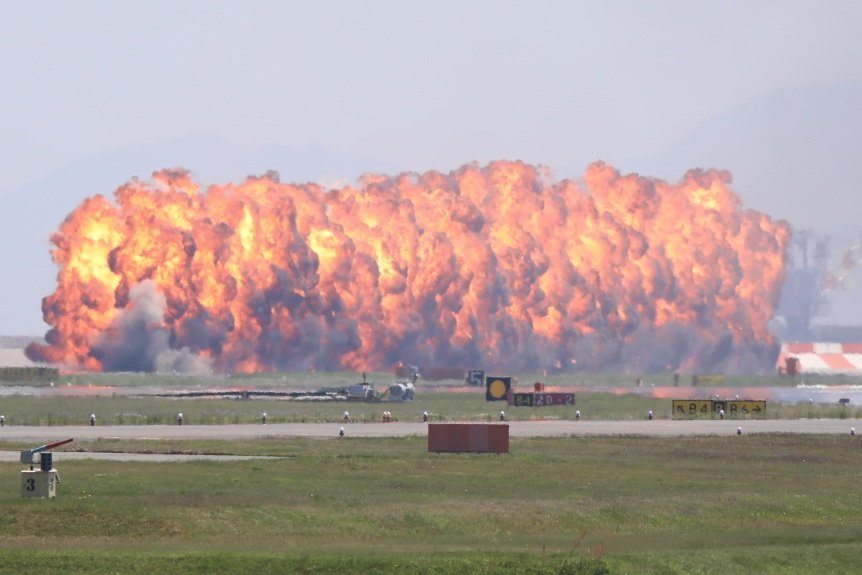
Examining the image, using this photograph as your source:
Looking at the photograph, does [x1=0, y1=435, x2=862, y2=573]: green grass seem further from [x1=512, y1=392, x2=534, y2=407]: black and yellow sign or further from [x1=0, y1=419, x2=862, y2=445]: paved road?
[x1=512, y1=392, x2=534, y2=407]: black and yellow sign

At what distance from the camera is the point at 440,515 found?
5753cm

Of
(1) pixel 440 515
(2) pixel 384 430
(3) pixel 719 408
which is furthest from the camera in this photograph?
(3) pixel 719 408

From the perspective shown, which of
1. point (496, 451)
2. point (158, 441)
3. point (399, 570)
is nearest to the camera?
point (399, 570)

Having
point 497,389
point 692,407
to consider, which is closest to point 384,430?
point 692,407

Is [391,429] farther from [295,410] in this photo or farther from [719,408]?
[719,408]

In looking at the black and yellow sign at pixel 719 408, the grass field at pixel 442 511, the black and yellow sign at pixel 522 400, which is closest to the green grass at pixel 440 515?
the grass field at pixel 442 511

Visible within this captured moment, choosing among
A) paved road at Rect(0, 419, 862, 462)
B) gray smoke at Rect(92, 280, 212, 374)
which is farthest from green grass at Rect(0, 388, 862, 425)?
gray smoke at Rect(92, 280, 212, 374)

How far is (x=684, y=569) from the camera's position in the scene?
4866cm

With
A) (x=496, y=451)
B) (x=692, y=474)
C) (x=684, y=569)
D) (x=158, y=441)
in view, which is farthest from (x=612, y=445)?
(x=684, y=569)

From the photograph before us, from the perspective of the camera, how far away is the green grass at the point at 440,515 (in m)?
48.3

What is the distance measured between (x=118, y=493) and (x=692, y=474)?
26.3 meters

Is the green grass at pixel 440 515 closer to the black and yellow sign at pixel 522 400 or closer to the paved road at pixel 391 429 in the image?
the paved road at pixel 391 429

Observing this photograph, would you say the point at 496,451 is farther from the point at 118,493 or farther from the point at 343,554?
the point at 343,554

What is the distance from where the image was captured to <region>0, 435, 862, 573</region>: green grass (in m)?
48.3
